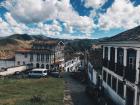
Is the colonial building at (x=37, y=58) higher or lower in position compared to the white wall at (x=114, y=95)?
higher

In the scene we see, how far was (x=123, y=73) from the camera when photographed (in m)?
25.2

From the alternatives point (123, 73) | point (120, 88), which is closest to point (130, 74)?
point (123, 73)

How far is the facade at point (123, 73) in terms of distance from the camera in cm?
2131

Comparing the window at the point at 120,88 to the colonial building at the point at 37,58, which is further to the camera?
the colonial building at the point at 37,58

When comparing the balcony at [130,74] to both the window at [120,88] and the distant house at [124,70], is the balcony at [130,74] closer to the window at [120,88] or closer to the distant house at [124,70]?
the distant house at [124,70]

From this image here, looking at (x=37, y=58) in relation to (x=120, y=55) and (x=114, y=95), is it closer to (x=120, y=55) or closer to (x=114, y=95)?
(x=114, y=95)

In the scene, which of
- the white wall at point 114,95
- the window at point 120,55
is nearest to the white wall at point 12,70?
the white wall at point 114,95

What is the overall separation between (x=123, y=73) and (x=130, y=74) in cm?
264

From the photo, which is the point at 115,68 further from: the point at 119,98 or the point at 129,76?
the point at 129,76

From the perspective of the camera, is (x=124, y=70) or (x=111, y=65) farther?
(x=111, y=65)

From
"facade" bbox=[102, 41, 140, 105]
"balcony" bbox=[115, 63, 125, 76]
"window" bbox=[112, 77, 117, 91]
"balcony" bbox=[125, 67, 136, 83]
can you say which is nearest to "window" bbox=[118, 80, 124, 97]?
"facade" bbox=[102, 41, 140, 105]

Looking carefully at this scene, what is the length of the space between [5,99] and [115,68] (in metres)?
13.6

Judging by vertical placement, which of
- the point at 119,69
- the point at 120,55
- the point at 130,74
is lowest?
the point at 130,74

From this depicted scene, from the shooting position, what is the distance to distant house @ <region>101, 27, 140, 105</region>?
21.1 m
